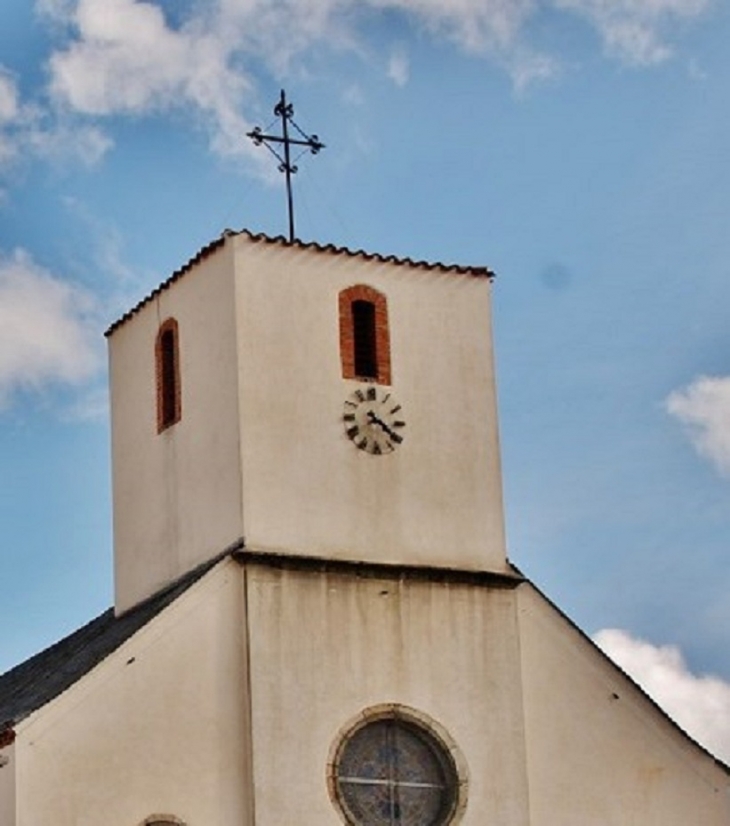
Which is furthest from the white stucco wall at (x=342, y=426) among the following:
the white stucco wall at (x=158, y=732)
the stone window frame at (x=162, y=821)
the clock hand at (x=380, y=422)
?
the stone window frame at (x=162, y=821)

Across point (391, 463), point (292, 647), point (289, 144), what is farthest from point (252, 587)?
point (289, 144)

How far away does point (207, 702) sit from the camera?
37.6m

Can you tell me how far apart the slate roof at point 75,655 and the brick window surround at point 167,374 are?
3121mm

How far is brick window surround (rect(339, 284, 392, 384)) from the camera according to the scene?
4059 centimetres

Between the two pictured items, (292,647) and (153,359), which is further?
(153,359)

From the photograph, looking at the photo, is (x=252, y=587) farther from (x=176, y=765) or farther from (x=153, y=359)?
(x=153, y=359)

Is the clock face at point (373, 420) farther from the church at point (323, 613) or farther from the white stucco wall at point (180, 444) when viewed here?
the white stucco wall at point (180, 444)

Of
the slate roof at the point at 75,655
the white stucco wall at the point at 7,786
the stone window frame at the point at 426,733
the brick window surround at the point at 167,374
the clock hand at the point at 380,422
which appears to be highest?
the brick window surround at the point at 167,374

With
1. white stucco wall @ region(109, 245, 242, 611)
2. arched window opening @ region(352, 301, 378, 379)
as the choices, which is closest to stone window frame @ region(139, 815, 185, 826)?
white stucco wall @ region(109, 245, 242, 611)

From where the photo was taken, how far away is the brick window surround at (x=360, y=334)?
133 feet

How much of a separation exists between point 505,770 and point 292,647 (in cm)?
419

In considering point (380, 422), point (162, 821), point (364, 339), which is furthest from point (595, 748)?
Answer: point (162, 821)

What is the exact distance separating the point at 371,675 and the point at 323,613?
128 centimetres

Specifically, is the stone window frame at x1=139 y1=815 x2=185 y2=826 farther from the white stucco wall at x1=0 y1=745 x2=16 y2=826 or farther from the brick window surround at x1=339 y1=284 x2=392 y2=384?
the brick window surround at x1=339 y1=284 x2=392 y2=384
